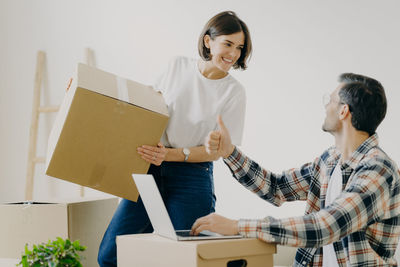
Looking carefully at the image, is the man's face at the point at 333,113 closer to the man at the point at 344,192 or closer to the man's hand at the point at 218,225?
the man at the point at 344,192

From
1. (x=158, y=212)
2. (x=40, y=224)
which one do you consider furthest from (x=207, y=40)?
(x=40, y=224)

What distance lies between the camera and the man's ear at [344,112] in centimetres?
141

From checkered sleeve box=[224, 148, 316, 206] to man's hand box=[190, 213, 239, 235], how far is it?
13.6 inches

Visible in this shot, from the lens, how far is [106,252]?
1.75 meters

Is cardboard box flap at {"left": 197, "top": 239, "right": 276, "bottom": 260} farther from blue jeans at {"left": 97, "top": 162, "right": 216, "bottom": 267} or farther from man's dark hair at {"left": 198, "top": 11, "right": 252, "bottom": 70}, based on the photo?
man's dark hair at {"left": 198, "top": 11, "right": 252, "bottom": 70}

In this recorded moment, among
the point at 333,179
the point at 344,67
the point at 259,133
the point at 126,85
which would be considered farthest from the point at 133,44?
the point at 333,179

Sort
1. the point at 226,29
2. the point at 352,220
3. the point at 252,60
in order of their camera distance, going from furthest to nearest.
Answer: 1. the point at 252,60
2. the point at 226,29
3. the point at 352,220

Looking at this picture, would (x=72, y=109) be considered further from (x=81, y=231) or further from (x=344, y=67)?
(x=344, y=67)

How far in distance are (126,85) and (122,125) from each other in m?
0.14

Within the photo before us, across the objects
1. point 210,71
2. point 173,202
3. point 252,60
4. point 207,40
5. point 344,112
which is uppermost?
point 252,60

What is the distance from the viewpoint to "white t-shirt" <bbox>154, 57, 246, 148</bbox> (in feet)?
5.75

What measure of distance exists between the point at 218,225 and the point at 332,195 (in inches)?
14.8

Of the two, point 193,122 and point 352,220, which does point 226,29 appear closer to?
point 193,122

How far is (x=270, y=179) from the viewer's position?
1.65 metres
